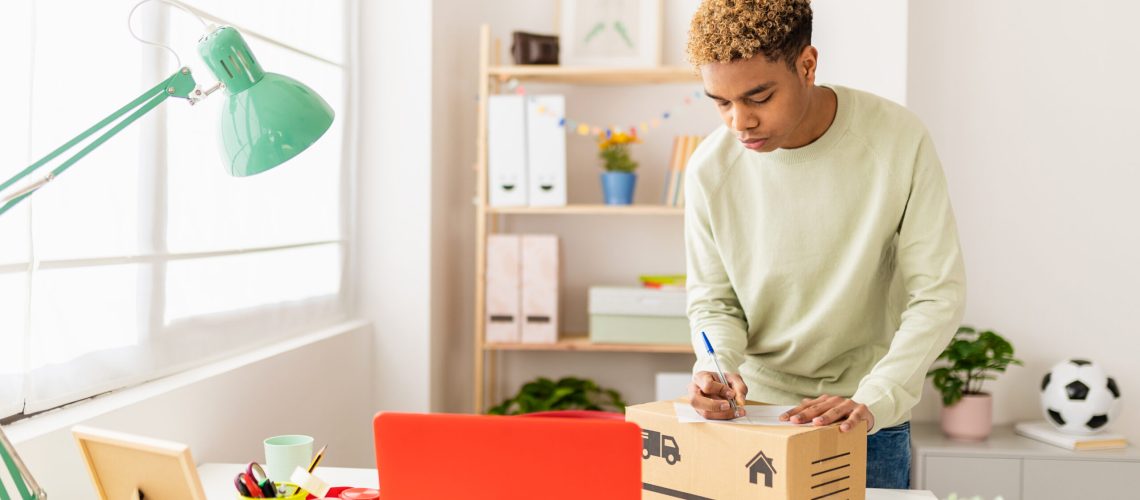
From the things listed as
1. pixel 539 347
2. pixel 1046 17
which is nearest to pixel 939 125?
pixel 1046 17

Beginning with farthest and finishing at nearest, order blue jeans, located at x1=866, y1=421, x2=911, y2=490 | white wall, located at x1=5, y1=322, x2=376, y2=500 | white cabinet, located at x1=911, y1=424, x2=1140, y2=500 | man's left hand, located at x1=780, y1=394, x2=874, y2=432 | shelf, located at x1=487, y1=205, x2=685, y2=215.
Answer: shelf, located at x1=487, y1=205, x2=685, y2=215 < white cabinet, located at x1=911, y1=424, x2=1140, y2=500 < blue jeans, located at x1=866, y1=421, x2=911, y2=490 < white wall, located at x1=5, y1=322, x2=376, y2=500 < man's left hand, located at x1=780, y1=394, x2=874, y2=432

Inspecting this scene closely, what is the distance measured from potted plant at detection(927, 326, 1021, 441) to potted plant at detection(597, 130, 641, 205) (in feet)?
3.75

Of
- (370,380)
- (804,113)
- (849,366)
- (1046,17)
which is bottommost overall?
(370,380)

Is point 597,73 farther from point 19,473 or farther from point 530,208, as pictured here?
point 19,473

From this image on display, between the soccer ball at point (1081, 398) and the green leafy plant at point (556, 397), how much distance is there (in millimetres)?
1423

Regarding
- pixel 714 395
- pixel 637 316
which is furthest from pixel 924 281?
pixel 637 316

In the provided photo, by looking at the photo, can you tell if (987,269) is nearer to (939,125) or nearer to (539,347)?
(939,125)

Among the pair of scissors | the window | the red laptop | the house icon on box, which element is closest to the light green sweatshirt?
the house icon on box

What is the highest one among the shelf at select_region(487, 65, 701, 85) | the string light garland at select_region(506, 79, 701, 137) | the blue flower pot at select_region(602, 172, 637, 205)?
the shelf at select_region(487, 65, 701, 85)

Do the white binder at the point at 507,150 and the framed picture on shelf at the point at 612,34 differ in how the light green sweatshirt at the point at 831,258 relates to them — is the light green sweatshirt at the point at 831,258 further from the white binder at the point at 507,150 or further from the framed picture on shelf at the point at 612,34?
the framed picture on shelf at the point at 612,34

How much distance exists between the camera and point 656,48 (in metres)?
3.36

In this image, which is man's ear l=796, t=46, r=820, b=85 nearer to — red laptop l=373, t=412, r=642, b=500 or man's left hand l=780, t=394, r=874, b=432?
man's left hand l=780, t=394, r=874, b=432

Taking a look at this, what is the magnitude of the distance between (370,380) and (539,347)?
58 cm

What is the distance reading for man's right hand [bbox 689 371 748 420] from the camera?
139 cm
